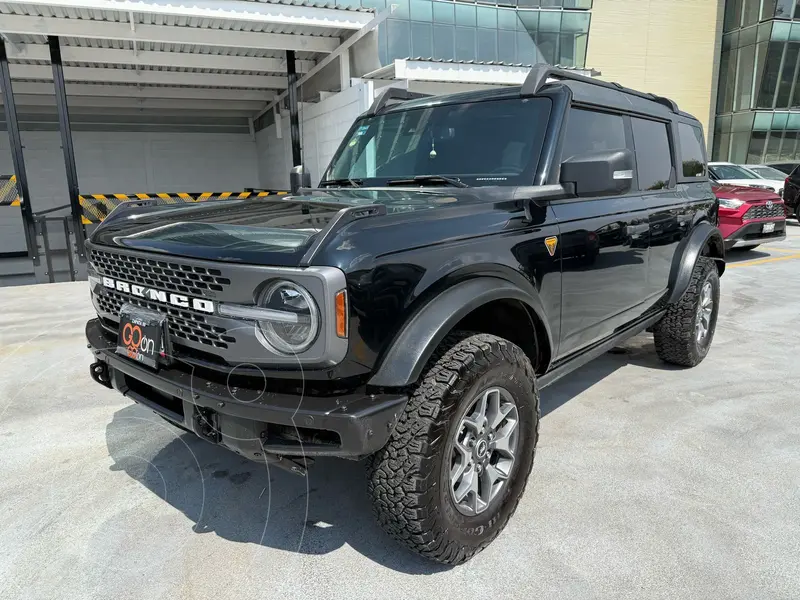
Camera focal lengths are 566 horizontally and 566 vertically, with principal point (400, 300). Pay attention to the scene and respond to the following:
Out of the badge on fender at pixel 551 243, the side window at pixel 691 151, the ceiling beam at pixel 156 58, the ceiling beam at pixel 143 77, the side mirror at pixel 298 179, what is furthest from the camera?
the ceiling beam at pixel 143 77

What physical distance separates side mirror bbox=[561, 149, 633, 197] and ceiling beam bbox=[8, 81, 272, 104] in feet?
51.5

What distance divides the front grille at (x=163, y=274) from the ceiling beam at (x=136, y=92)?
1493cm

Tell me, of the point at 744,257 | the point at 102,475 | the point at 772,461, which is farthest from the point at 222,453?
the point at 744,257

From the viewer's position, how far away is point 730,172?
1546 centimetres

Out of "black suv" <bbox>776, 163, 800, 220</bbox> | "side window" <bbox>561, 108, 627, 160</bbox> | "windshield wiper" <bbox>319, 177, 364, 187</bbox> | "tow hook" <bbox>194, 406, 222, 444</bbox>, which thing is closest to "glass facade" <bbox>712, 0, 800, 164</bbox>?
"black suv" <bbox>776, 163, 800, 220</bbox>

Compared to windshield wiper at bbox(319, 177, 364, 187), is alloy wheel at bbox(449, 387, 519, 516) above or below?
below

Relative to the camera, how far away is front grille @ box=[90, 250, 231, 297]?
6.67 ft

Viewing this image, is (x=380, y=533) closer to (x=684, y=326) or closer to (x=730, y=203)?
(x=684, y=326)

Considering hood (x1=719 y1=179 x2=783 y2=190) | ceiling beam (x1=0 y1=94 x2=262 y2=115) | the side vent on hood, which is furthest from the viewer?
ceiling beam (x1=0 y1=94 x2=262 y2=115)

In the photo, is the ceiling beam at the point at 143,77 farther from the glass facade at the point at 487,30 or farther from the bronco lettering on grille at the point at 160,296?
the bronco lettering on grille at the point at 160,296

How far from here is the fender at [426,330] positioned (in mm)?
1961

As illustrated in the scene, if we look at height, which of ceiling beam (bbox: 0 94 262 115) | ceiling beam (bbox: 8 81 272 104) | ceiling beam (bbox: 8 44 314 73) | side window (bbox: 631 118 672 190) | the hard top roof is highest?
ceiling beam (bbox: 8 44 314 73)

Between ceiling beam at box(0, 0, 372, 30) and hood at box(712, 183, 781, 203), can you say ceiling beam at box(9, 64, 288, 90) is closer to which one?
ceiling beam at box(0, 0, 372, 30)

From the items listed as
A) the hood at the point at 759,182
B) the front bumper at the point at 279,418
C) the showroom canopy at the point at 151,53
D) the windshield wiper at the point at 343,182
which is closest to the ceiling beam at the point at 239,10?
the showroom canopy at the point at 151,53
